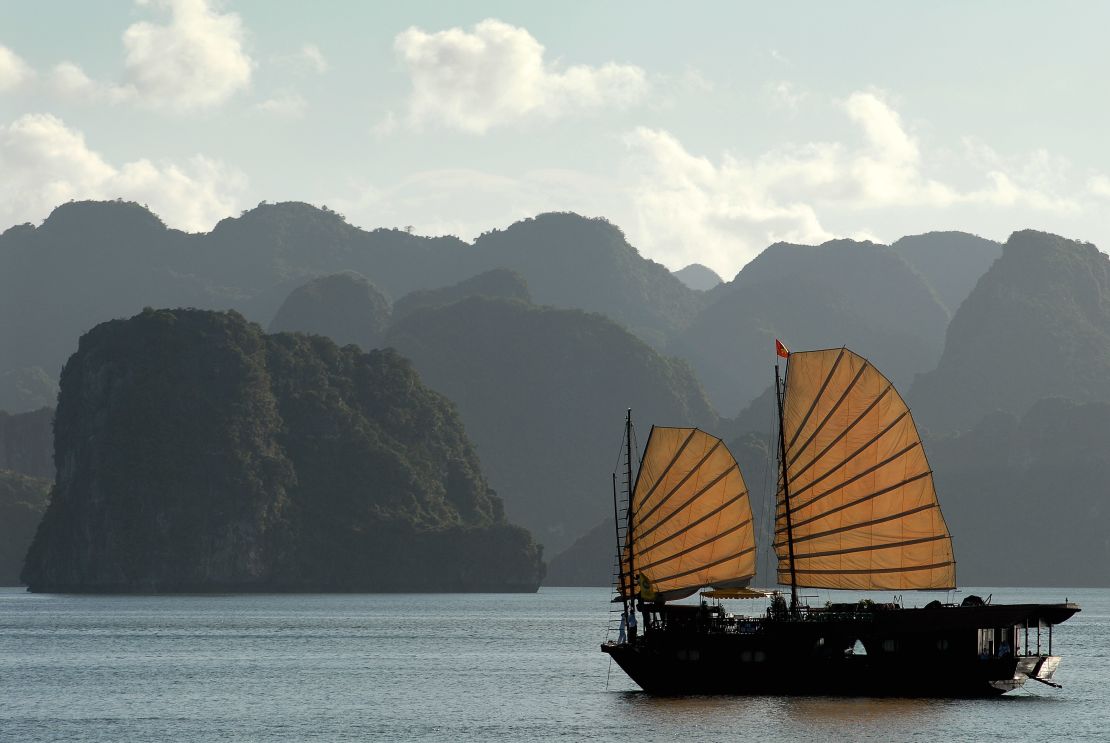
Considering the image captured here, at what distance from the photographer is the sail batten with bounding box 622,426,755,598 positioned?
51.7m

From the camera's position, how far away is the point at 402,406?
604ft

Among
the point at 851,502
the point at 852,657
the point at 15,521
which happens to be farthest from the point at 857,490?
the point at 15,521

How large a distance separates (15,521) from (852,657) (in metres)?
159

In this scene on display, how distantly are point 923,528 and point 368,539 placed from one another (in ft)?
401

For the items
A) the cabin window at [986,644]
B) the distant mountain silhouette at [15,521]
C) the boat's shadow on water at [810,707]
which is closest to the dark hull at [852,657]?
the cabin window at [986,644]

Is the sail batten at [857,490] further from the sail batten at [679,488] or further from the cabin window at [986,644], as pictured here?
the sail batten at [679,488]

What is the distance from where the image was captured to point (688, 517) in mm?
51969

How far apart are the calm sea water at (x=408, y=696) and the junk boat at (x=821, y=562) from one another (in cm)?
104

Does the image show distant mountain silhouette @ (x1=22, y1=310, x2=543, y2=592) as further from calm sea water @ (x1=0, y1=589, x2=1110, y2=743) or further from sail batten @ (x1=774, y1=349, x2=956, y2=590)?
sail batten @ (x1=774, y1=349, x2=956, y2=590)

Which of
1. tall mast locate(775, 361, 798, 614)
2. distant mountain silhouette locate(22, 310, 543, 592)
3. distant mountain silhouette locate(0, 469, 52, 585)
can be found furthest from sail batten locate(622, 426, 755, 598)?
distant mountain silhouette locate(0, 469, 52, 585)

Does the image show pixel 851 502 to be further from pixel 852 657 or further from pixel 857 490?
A: pixel 852 657

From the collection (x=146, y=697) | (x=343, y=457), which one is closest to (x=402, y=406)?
(x=343, y=457)

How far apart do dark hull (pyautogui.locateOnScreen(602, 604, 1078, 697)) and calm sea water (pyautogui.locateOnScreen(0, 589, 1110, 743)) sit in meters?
0.76

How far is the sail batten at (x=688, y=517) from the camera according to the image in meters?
51.7
